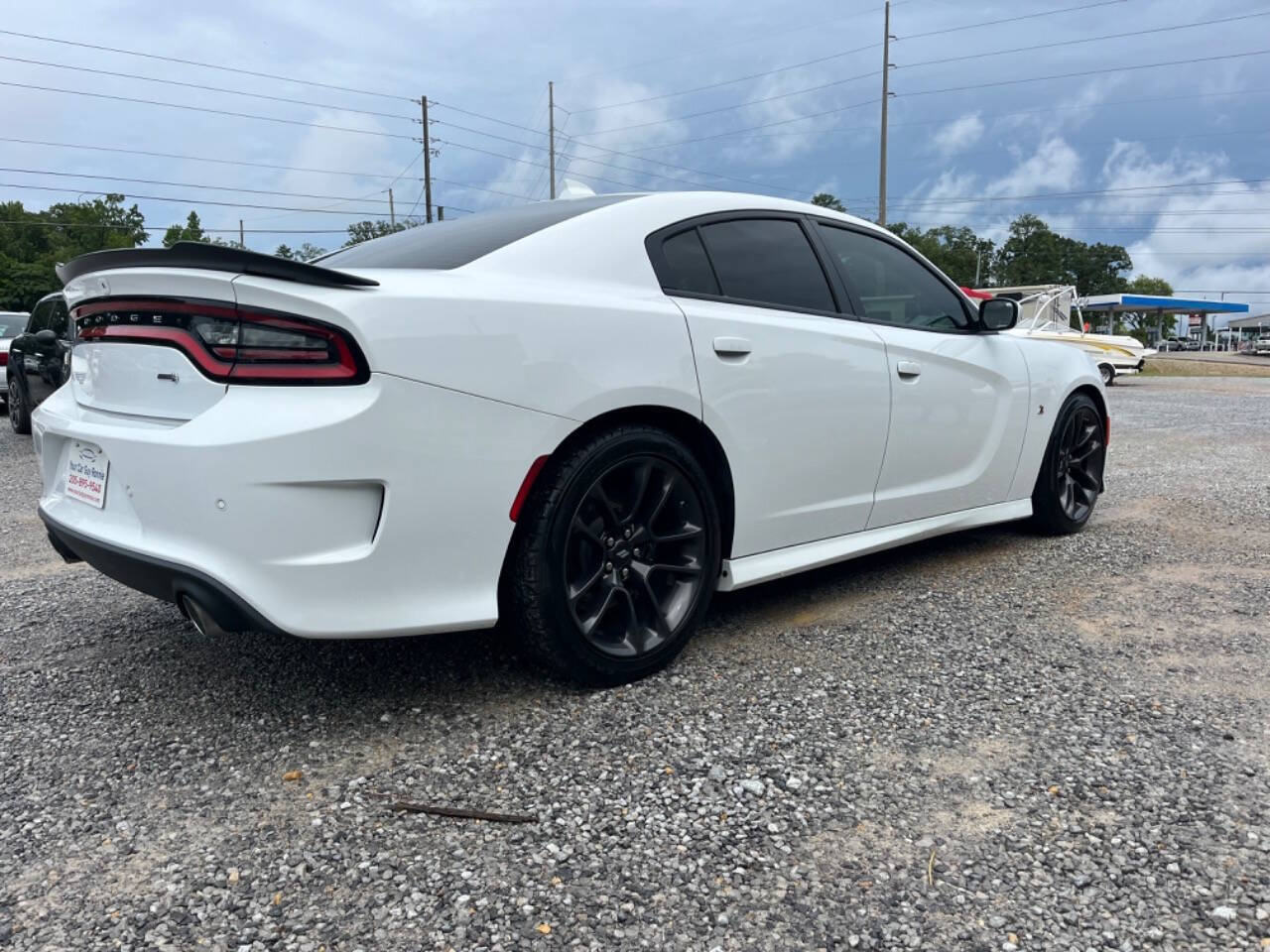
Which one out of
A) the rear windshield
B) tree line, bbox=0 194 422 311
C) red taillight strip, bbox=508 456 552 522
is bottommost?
red taillight strip, bbox=508 456 552 522

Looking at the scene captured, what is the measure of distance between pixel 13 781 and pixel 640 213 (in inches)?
90.9

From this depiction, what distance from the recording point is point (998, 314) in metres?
4.11

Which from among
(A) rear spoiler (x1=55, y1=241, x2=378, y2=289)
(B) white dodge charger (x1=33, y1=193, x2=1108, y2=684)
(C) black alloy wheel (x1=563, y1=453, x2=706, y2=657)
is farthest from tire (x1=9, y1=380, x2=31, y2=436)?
(C) black alloy wheel (x1=563, y1=453, x2=706, y2=657)

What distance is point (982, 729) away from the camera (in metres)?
2.57

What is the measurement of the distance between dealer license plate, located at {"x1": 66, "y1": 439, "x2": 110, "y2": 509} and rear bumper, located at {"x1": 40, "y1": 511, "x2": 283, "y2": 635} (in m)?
0.12

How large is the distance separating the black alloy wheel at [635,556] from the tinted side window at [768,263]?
0.74m

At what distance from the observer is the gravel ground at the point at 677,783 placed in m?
1.79

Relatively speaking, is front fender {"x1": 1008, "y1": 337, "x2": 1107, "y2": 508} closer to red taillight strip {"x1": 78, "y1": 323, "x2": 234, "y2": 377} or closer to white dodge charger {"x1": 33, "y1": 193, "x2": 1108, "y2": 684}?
white dodge charger {"x1": 33, "y1": 193, "x2": 1108, "y2": 684}

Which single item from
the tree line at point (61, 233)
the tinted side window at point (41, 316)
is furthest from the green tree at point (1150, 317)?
the tinted side window at point (41, 316)

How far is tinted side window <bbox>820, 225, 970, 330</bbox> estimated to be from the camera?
367cm

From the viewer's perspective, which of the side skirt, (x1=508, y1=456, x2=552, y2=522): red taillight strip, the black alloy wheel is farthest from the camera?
the side skirt

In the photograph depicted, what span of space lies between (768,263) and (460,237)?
108cm

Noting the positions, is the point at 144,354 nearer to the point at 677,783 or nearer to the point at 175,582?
the point at 175,582

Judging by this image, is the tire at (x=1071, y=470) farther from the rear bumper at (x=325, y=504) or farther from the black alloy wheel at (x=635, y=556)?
the rear bumper at (x=325, y=504)
